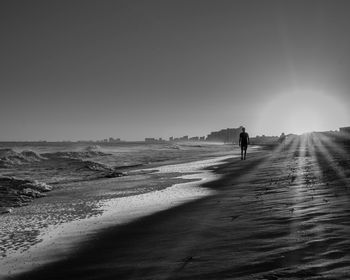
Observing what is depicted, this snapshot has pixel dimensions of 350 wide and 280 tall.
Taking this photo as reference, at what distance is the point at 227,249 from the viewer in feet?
19.1

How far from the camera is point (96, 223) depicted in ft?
30.0

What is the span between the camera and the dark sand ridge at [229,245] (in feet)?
15.6

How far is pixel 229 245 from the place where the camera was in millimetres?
6043

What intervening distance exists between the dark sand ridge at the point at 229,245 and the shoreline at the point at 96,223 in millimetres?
372

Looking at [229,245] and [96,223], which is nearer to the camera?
[229,245]

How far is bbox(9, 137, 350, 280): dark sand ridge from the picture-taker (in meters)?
4.77

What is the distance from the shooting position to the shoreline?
6371 millimetres

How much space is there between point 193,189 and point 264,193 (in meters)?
4.17

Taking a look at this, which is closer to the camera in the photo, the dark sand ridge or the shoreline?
the dark sand ridge

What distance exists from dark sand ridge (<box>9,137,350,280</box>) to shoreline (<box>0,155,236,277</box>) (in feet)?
1.22

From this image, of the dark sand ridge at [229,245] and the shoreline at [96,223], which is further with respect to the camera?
the shoreline at [96,223]

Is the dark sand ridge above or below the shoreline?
above

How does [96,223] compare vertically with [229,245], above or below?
below

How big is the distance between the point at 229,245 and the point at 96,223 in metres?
4.27
